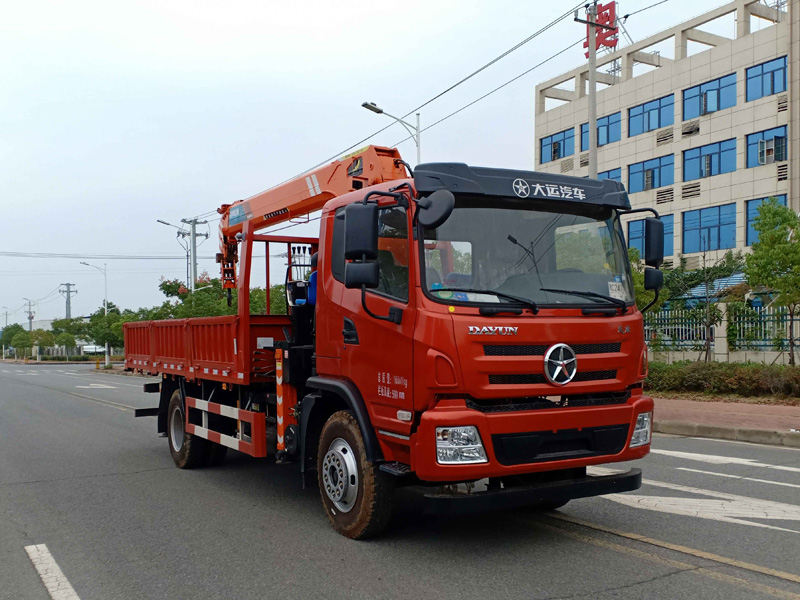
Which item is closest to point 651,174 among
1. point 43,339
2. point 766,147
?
point 766,147

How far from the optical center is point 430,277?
5.07m

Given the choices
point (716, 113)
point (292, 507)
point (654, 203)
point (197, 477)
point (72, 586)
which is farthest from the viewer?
point (654, 203)

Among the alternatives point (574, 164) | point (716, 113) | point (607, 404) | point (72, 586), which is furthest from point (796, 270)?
point (574, 164)

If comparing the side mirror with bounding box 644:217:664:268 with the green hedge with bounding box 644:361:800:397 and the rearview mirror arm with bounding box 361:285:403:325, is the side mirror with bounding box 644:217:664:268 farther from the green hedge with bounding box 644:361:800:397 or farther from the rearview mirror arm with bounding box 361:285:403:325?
the green hedge with bounding box 644:361:800:397

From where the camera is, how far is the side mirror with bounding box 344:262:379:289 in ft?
16.9

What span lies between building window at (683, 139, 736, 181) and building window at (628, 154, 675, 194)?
Answer: 0.88 m

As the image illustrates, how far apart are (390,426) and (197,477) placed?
419 centimetres

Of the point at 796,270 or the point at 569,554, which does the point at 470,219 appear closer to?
the point at 569,554

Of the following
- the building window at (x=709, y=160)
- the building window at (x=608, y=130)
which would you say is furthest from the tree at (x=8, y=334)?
the building window at (x=709, y=160)

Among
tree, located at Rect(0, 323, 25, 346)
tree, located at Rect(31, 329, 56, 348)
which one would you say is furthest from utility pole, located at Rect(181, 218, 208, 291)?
tree, located at Rect(0, 323, 25, 346)

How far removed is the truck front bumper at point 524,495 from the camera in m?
4.92

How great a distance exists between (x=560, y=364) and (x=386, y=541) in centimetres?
187

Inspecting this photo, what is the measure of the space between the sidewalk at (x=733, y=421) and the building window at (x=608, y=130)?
1022 inches

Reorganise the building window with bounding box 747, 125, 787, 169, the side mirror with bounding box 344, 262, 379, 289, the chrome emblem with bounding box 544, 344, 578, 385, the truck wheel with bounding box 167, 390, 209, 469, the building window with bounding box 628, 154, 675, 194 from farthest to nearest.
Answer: the building window with bounding box 628, 154, 675, 194
the building window with bounding box 747, 125, 787, 169
the truck wheel with bounding box 167, 390, 209, 469
the side mirror with bounding box 344, 262, 379, 289
the chrome emblem with bounding box 544, 344, 578, 385
